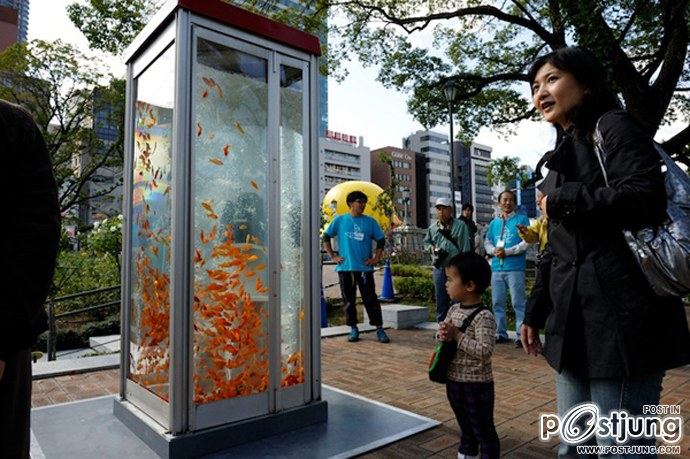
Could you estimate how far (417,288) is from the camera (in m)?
12.6

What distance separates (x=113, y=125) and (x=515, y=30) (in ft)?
38.2

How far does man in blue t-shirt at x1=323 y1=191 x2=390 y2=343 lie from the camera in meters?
6.08

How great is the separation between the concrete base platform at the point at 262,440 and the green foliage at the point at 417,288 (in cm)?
873

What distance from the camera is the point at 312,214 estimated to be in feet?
11.4

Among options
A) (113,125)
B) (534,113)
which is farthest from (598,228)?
(113,125)

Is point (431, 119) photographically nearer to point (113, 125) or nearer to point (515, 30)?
point (515, 30)

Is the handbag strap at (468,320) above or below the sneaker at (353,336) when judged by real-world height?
above

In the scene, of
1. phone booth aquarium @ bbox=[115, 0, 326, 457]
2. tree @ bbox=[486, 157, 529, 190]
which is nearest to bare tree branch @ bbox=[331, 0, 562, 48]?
tree @ bbox=[486, 157, 529, 190]

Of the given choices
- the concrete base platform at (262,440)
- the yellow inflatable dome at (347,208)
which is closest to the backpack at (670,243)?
the concrete base platform at (262,440)

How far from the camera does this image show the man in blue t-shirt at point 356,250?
608cm

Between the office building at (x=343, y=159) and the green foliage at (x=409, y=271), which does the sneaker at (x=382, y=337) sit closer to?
the green foliage at (x=409, y=271)

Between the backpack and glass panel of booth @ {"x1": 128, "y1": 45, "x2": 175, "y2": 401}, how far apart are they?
103 inches

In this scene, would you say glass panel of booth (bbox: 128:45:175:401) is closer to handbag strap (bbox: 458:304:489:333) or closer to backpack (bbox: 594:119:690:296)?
handbag strap (bbox: 458:304:489:333)

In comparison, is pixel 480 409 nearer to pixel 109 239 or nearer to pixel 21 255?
pixel 21 255
